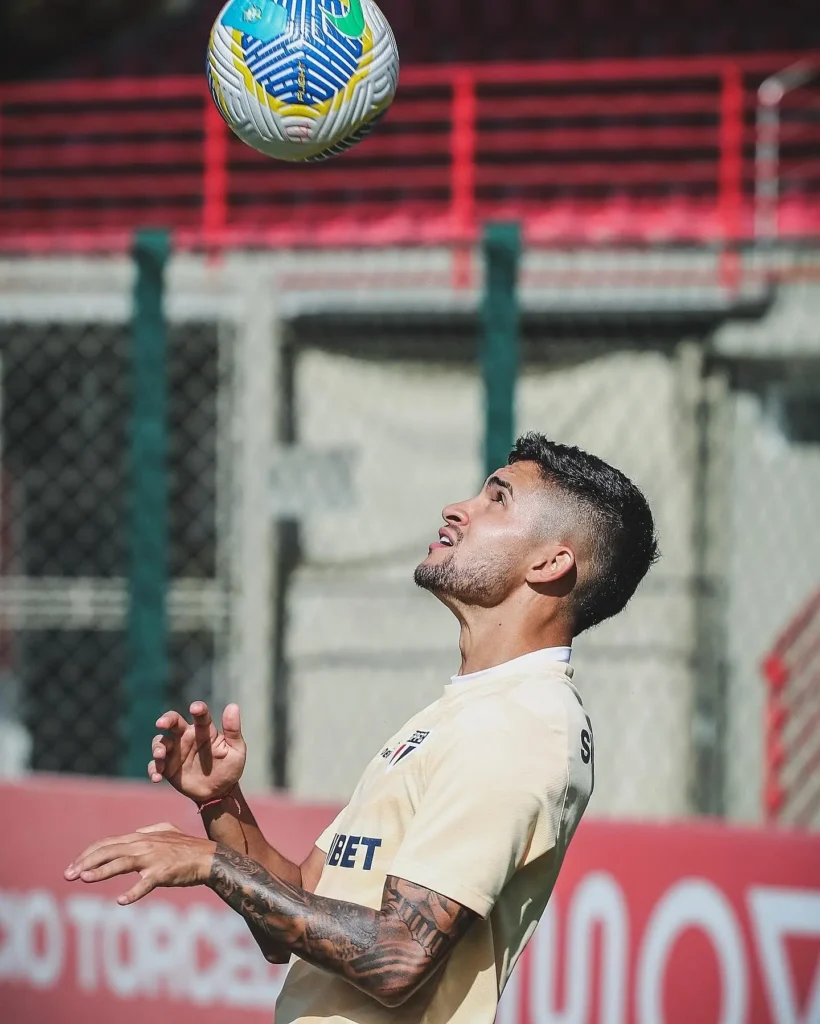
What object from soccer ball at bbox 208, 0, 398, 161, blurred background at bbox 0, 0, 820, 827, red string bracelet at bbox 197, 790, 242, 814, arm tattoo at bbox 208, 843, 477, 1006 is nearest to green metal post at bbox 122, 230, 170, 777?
blurred background at bbox 0, 0, 820, 827

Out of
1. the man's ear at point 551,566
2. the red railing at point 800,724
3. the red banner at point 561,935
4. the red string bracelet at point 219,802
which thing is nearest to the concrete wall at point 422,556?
the red railing at point 800,724

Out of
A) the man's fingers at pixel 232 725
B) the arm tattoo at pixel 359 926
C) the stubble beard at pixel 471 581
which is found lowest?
the arm tattoo at pixel 359 926

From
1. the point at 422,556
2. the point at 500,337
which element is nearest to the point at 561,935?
the point at 500,337

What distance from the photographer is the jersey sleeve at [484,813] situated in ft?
7.52

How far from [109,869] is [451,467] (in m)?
5.04

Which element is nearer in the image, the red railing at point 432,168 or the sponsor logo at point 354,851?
the sponsor logo at point 354,851

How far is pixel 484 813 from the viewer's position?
2.32 m

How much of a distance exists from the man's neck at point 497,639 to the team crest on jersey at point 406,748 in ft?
0.59

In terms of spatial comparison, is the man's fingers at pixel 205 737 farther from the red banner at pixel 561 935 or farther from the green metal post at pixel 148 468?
the green metal post at pixel 148 468

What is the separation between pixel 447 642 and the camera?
686 cm

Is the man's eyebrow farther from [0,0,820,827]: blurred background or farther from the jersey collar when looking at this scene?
[0,0,820,827]: blurred background

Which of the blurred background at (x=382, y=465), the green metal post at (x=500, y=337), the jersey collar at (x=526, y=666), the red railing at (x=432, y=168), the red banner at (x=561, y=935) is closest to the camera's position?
the jersey collar at (x=526, y=666)

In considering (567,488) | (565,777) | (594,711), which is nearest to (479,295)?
(594,711)

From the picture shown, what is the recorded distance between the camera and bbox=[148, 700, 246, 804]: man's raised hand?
268 centimetres
